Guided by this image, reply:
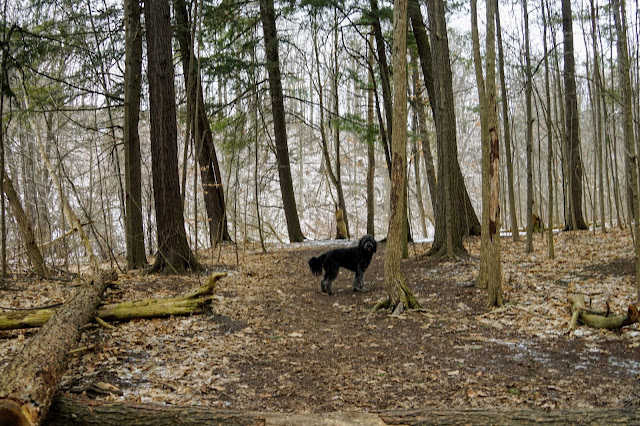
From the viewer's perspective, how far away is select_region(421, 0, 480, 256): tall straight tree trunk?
10.9 meters

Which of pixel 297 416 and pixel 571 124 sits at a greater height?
pixel 571 124

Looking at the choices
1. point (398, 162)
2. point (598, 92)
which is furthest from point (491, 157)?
point (598, 92)

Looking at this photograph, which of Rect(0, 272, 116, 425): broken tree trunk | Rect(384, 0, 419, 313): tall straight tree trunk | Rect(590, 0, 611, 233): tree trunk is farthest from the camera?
Rect(590, 0, 611, 233): tree trunk

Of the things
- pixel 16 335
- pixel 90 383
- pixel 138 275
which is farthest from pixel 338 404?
pixel 138 275

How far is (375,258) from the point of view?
43.5ft

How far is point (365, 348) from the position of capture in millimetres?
6250

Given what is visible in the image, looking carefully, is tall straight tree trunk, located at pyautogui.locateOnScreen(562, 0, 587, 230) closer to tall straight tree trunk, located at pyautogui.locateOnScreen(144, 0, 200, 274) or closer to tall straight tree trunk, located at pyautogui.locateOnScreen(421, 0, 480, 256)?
tall straight tree trunk, located at pyautogui.locateOnScreen(421, 0, 480, 256)

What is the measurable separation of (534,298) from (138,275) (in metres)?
7.56

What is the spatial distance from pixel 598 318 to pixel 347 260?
4253 millimetres

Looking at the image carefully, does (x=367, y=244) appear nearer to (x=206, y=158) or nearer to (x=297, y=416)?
(x=297, y=416)

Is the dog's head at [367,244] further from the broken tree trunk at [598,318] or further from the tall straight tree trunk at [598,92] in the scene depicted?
the tall straight tree trunk at [598,92]

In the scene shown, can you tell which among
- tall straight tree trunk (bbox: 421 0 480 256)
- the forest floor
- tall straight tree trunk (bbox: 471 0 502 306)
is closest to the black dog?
the forest floor

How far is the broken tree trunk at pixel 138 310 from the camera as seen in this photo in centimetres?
631

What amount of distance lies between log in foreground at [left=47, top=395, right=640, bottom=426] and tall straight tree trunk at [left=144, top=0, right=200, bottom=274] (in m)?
6.75
